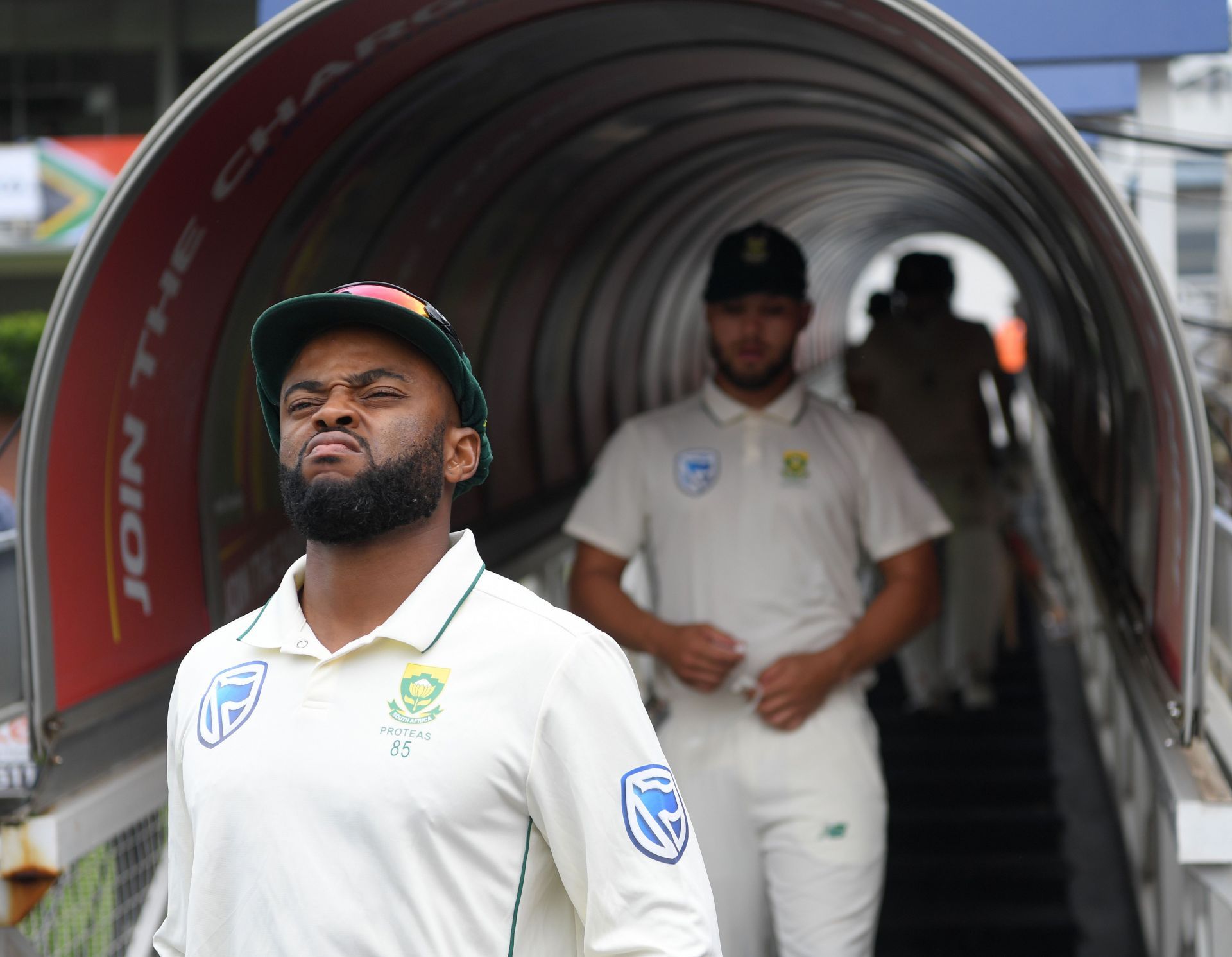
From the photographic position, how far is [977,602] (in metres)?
7.57

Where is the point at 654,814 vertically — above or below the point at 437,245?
below

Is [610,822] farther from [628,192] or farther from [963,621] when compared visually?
[963,621]

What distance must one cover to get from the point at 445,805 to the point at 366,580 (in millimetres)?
362

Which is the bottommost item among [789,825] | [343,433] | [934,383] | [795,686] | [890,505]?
[789,825]

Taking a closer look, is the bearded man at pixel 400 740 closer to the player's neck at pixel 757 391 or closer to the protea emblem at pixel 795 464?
the protea emblem at pixel 795 464

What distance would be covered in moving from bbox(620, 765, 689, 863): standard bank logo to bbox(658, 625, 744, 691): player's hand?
178cm

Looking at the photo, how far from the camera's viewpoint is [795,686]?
379 centimetres

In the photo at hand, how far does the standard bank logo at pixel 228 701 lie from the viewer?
80.1 inches

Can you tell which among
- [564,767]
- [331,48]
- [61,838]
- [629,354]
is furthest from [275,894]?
[629,354]

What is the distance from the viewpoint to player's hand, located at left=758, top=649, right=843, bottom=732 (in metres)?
3.79

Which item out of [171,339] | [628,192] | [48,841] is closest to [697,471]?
[171,339]

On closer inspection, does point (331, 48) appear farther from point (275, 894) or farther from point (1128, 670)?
point (1128, 670)

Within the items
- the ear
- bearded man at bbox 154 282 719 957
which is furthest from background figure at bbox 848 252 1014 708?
bearded man at bbox 154 282 719 957

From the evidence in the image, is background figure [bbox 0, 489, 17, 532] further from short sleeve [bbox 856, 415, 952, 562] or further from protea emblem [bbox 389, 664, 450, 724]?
protea emblem [bbox 389, 664, 450, 724]
